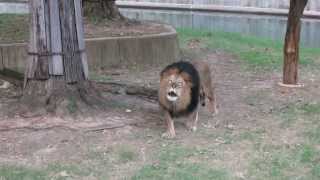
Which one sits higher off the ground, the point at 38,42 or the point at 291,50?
the point at 38,42

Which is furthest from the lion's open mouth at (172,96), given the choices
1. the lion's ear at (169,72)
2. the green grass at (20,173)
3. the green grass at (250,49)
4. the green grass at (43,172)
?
the green grass at (250,49)

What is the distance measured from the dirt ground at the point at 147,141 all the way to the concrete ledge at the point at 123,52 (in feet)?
4.56

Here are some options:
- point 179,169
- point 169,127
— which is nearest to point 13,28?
point 169,127

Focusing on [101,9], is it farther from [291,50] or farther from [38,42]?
[38,42]

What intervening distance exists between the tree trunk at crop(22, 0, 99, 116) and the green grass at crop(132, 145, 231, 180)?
1.33 meters

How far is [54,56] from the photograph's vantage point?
663 centimetres

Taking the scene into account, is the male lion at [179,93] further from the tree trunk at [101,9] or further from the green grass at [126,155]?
the tree trunk at [101,9]

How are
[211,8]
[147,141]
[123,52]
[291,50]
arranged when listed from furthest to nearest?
[211,8], [123,52], [291,50], [147,141]

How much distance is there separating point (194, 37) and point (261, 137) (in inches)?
293

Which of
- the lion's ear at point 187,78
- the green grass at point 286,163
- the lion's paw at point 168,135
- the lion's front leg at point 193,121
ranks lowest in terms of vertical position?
the green grass at point 286,163

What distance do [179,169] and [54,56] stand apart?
1.91 meters

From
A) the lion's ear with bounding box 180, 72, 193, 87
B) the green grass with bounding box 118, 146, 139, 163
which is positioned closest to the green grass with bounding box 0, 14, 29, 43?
the lion's ear with bounding box 180, 72, 193, 87

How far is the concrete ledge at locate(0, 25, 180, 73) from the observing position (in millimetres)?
9297

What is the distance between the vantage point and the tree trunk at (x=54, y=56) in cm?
659
